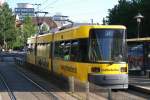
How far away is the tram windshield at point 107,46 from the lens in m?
25.5

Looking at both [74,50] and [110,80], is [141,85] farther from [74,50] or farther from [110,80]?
[74,50]

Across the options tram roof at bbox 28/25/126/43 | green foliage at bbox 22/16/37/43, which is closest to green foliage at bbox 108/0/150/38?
tram roof at bbox 28/25/126/43

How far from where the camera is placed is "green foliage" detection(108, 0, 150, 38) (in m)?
64.6

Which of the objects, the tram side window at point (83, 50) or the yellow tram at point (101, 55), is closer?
the yellow tram at point (101, 55)

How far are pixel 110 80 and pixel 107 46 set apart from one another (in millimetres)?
1539

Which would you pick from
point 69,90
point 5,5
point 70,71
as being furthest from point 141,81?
point 5,5

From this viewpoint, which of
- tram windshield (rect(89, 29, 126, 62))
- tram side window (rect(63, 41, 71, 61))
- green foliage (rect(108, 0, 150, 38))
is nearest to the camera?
tram windshield (rect(89, 29, 126, 62))

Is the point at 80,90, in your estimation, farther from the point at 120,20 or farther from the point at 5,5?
the point at 5,5

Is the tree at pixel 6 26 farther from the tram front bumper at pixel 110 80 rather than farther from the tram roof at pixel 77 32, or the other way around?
the tram front bumper at pixel 110 80

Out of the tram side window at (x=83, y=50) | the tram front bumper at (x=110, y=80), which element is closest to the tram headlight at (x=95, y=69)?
the tram front bumper at (x=110, y=80)

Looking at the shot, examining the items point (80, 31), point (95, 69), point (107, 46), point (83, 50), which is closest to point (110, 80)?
point (95, 69)

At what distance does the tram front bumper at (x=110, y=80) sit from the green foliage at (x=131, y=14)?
38447mm

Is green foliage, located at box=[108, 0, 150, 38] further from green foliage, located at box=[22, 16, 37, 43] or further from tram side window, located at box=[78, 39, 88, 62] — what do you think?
green foliage, located at box=[22, 16, 37, 43]

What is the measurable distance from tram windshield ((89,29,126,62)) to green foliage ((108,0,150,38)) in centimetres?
3798
